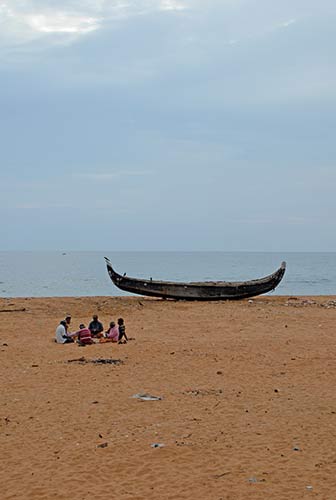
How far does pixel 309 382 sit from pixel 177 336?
258 inches

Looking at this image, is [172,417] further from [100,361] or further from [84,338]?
[84,338]

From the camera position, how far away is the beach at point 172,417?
6723mm

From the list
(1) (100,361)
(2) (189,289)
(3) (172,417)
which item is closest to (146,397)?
(3) (172,417)

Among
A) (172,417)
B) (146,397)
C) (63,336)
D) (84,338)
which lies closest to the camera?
(172,417)

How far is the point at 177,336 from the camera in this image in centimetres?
1775

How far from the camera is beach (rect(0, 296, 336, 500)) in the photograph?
22.1ft

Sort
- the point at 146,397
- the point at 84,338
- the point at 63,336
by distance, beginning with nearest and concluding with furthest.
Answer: the point at 146,397 < the point at 84,338 < the point at 63,336

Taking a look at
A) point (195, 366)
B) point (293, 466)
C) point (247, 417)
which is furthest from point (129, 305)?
point (293, 466)

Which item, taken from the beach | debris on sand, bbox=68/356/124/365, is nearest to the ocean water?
the beach

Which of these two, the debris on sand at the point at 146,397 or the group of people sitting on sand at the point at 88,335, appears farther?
the group of people sitting on sand at the point at 88,335

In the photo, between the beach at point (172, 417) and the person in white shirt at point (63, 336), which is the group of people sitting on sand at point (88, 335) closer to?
the person in white shirt at point (63, 336)

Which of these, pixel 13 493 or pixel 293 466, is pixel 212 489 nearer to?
pixel 293 466

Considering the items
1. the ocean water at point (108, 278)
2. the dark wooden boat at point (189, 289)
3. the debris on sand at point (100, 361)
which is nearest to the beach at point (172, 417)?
the debris on sand at point (100, 361)

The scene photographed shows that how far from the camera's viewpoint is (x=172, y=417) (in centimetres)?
919
